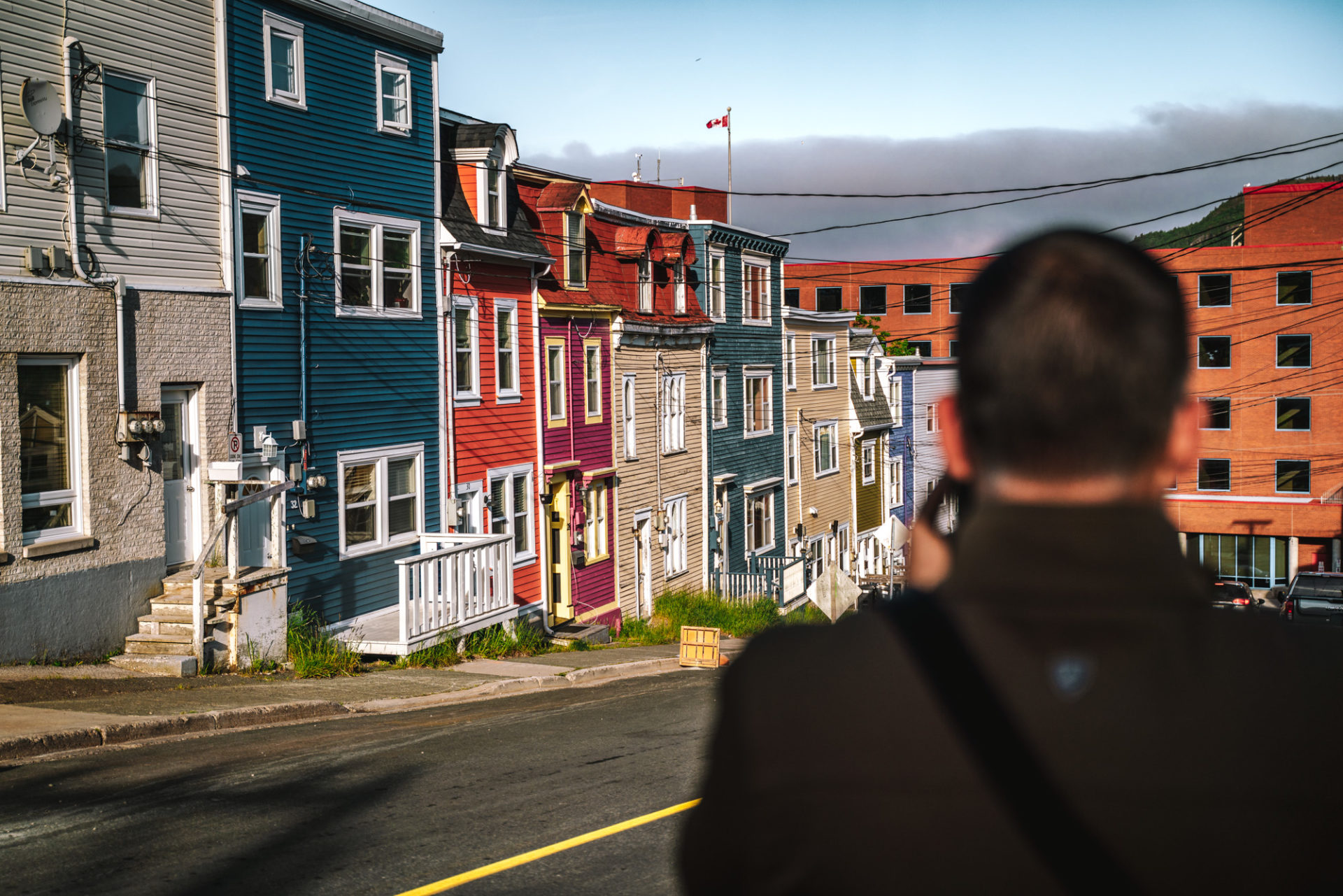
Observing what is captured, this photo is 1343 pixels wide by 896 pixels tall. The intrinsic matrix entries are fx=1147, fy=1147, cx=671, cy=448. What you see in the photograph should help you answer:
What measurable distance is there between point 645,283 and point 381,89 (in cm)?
905

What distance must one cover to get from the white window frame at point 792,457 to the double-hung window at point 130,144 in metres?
21.9

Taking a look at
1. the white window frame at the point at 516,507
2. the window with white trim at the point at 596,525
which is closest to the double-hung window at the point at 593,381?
the window with white trim at the point at 596,525

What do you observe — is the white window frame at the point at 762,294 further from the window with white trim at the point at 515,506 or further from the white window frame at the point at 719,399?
the window with white trim at the point at 515,506

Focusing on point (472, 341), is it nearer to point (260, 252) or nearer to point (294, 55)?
point (260, 252)

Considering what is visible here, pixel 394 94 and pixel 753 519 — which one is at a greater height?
pixel 394 94

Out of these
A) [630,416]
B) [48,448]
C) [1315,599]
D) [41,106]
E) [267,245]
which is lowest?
[1315,599]

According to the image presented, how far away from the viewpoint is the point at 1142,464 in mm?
1443

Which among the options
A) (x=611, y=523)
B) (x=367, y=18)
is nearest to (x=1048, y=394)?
(x=367, y=18)

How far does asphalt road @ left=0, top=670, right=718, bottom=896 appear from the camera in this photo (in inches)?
243

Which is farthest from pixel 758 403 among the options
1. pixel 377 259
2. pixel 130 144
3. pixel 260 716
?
pixel 260 716

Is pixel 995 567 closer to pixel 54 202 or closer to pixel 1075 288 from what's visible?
pixel 1075 288

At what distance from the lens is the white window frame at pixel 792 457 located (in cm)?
3409

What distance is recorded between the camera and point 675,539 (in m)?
28.5

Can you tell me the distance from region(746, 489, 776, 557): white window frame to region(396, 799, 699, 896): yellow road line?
79.5 ft
